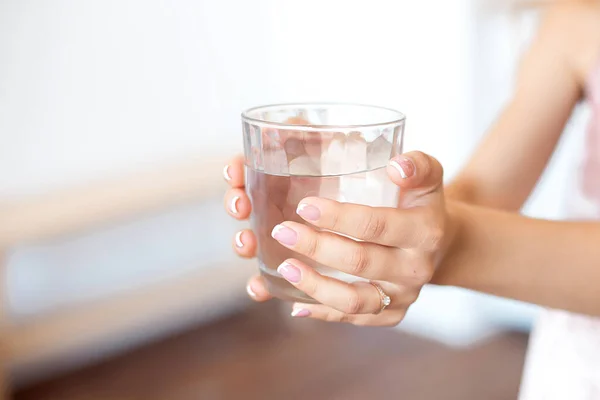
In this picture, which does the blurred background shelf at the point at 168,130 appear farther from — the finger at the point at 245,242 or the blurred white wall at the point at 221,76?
the finger at the point at 245,242

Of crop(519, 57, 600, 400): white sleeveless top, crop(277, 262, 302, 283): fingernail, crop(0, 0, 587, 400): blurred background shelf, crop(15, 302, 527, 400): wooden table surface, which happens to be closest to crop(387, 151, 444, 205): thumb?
crop(277, 262, 302, 283): fingernail

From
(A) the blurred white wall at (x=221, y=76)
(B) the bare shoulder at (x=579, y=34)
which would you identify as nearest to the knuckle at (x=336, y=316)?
(B) the bare shoulder at (x=579, y=34)

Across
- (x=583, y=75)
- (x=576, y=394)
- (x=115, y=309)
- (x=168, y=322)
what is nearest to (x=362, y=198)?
(x=576, y=394)

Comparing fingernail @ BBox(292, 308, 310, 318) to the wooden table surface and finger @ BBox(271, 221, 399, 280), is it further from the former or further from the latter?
the wooden table surface

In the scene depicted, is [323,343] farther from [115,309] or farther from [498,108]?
[498,108]

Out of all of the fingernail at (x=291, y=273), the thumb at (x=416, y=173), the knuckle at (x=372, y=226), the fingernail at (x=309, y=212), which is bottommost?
the fingernail at (x=291, y=273)
